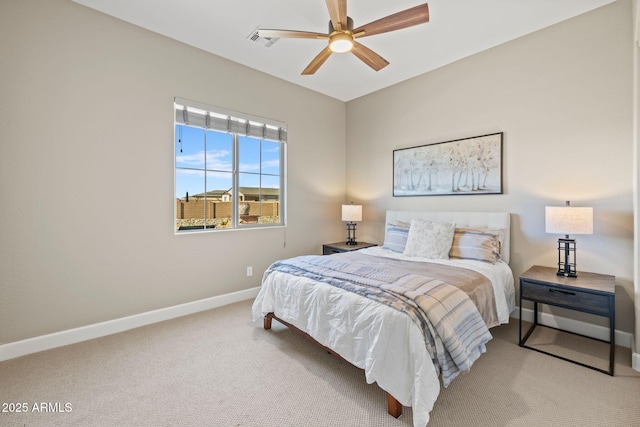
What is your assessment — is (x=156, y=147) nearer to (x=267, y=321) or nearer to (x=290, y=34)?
(x=290, y=34)

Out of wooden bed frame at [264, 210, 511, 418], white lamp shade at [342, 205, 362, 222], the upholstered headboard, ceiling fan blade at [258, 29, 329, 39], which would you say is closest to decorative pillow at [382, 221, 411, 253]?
the upholstered headboard

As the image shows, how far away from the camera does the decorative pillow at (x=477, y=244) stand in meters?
2.88

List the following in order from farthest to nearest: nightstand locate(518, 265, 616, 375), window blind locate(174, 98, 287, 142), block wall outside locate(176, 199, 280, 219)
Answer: block wall outside locate(176, 199, 280, 219), window blind locate(174, 98, 287, 142), nightstand locate(518, 265, 616, 375)

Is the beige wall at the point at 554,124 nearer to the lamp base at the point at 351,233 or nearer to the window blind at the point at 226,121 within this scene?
the lamp base at the point at 351,233

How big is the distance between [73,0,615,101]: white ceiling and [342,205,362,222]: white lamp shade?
1929 mm

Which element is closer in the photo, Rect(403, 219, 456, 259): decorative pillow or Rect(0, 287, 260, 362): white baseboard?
Rect(0, 287, 260, 362): white baseboard

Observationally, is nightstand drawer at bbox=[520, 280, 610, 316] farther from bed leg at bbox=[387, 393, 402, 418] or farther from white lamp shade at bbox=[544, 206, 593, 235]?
bed leg at bbox=[387, 393, 402, 418]

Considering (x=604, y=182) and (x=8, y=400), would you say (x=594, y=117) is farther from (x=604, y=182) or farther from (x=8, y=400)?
(x=8, y=400)

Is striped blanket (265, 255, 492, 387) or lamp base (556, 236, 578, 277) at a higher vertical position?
lamp base (556, 236, 578, 277)

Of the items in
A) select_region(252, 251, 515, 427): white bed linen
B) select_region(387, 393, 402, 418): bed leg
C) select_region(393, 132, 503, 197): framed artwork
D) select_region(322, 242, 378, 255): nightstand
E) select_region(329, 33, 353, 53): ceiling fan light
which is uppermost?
select_region(329, 33, 353, 53): ceiling fan light

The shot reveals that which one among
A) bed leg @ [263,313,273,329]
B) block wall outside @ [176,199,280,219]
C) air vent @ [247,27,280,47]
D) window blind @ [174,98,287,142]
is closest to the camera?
bed leg @ [263,313,273,329]

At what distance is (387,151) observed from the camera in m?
4.32

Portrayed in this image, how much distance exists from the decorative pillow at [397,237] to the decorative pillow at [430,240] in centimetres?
11

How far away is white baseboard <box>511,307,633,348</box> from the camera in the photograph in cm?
248
